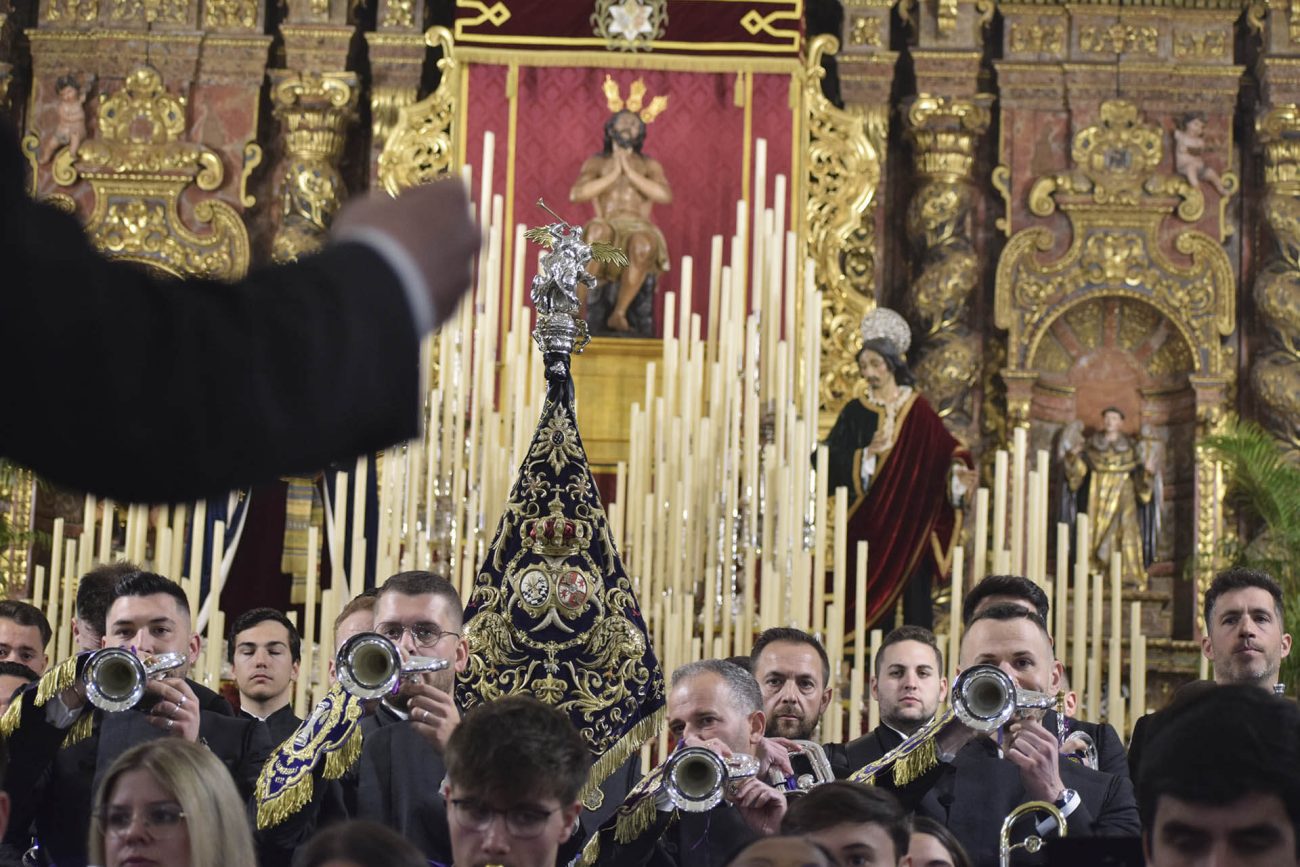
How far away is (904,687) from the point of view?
6422 millimetres

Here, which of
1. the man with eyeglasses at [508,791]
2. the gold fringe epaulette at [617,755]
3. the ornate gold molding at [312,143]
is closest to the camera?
the man with eyeglasses at [508,791]

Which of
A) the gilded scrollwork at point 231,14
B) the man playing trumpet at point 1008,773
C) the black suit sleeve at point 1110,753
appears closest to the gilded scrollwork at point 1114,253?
the gilded scrollwork at point 231,14

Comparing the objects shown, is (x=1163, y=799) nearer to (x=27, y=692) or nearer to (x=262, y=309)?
(x=262, y=309)

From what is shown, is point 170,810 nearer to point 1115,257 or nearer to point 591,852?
point 591,852

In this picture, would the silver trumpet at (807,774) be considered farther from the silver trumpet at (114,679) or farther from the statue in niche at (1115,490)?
the statue in niche at (1115,490)

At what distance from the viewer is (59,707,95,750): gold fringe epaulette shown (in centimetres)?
496

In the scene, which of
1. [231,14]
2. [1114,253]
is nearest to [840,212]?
[1114,253]

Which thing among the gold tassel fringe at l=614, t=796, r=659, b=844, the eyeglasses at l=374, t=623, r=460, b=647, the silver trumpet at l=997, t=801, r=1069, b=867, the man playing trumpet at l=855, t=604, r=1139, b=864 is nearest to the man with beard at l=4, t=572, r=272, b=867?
the eyeglasses at l=374, t=623, r=460, b=647

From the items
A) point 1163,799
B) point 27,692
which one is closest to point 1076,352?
point 27,692

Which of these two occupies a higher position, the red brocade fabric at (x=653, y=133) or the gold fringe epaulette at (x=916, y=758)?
the red brocade fabric at (x=653, y=133)

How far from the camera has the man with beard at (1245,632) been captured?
6246 mm

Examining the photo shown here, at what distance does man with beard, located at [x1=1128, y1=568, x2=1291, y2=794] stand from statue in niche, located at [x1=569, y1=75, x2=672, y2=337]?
22.6 feet

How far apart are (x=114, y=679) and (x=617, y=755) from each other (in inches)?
61.3

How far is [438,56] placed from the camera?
13.7m
